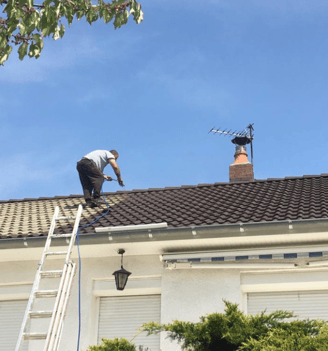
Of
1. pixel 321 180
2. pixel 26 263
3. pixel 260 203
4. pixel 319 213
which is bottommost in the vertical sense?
pixel 26 263

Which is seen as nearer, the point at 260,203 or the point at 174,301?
the point at 174,301

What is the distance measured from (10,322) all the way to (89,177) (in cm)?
351

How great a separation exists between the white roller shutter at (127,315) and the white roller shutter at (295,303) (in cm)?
172

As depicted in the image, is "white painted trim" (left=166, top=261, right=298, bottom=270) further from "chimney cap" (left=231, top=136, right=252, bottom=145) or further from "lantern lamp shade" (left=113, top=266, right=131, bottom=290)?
"chimney cap" (left=231, top=136, right=252, bottom=145)

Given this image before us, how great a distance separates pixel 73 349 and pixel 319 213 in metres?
4.84

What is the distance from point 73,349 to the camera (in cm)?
1052

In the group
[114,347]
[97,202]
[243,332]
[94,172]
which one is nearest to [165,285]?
[97,202]

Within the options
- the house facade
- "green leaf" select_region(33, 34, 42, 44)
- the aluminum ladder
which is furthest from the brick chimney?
"green leaf" select_region(33, 34, 42, 44)

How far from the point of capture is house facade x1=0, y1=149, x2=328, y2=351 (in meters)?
10.2

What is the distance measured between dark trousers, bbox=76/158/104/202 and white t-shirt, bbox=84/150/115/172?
0.42ft

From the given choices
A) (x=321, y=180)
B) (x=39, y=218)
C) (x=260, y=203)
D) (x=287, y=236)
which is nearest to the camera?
(x=287, y=236)

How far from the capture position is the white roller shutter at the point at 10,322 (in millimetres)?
11195

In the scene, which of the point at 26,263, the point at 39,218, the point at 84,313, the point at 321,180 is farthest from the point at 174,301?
the point at 321,180

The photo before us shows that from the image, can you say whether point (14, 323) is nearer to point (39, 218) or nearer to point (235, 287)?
point (39, 218)
